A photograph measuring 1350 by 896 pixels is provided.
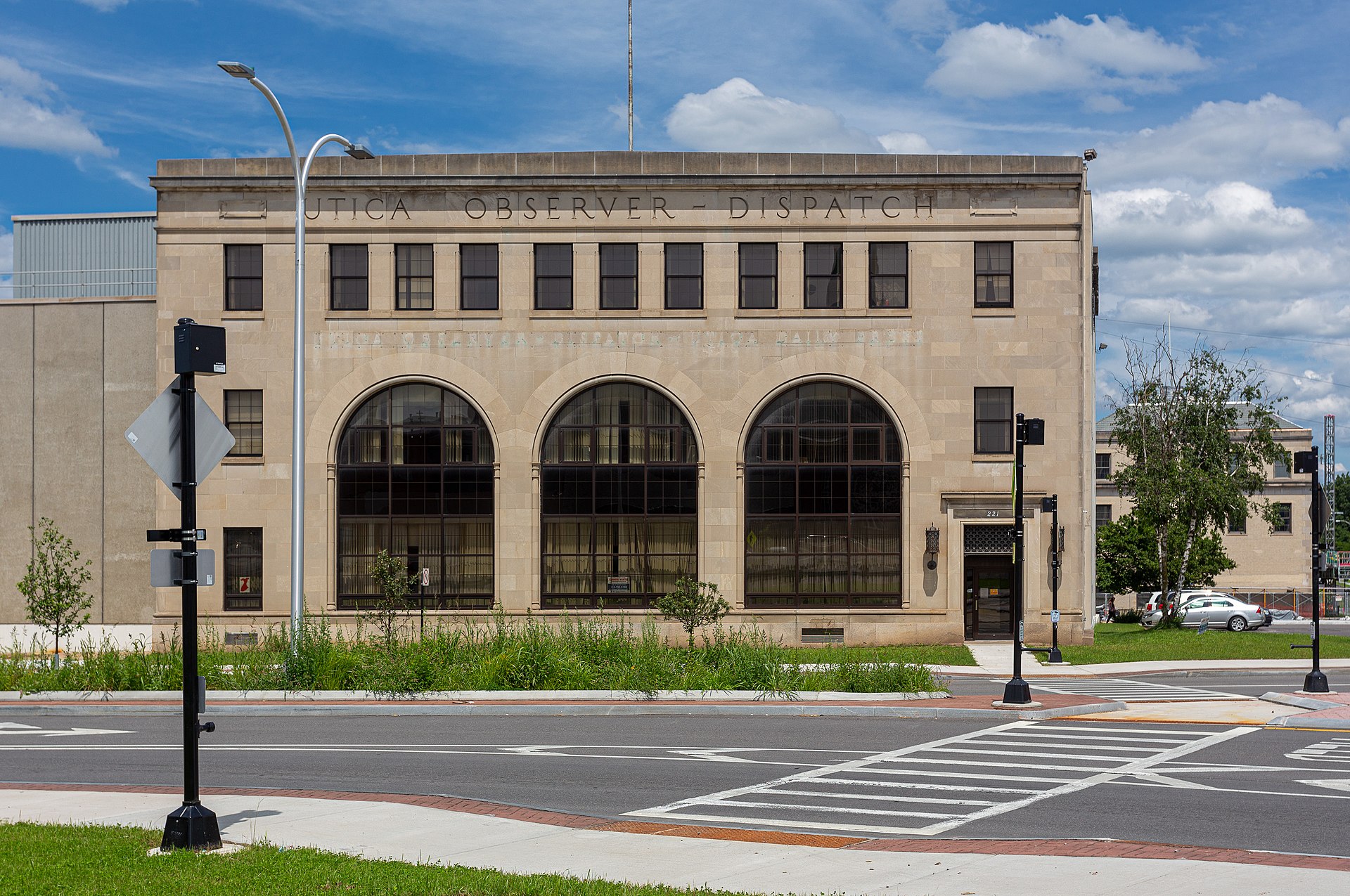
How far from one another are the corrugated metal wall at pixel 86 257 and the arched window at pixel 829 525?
24543 millimetres

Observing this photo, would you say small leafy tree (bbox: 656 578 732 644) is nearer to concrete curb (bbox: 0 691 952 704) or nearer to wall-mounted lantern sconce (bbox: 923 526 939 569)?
concrete curb (bbox: 0 691 952 704)

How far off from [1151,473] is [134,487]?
116ft

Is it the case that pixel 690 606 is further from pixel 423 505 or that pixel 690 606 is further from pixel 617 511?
pixel 423 505

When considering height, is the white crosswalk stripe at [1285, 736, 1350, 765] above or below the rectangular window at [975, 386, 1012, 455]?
below

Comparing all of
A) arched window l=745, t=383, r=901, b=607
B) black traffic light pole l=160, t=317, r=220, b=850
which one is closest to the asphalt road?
black traffic light pole l=160, t=317, r=220, b=850

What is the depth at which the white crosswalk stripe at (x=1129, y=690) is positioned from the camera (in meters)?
24.6

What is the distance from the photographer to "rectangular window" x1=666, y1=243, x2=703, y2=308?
37.4 meters

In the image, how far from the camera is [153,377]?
4041cm

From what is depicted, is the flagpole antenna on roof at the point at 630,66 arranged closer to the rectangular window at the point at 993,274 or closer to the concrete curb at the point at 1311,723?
the rectangular window at the point at 993,274

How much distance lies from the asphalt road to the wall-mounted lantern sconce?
15.2m

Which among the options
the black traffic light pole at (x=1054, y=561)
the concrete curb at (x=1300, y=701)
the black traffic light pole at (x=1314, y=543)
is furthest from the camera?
the black traffic light pole at (x=1054, y=561)

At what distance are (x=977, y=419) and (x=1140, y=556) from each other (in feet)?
81.0

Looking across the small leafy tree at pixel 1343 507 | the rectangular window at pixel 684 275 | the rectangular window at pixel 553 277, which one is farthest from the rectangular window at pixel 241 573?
the small leafy tree at pixel 1343 507

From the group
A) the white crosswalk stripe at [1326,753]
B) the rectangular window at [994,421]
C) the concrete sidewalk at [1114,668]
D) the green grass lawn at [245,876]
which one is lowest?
the concrete sidewalk at [1114,668]
